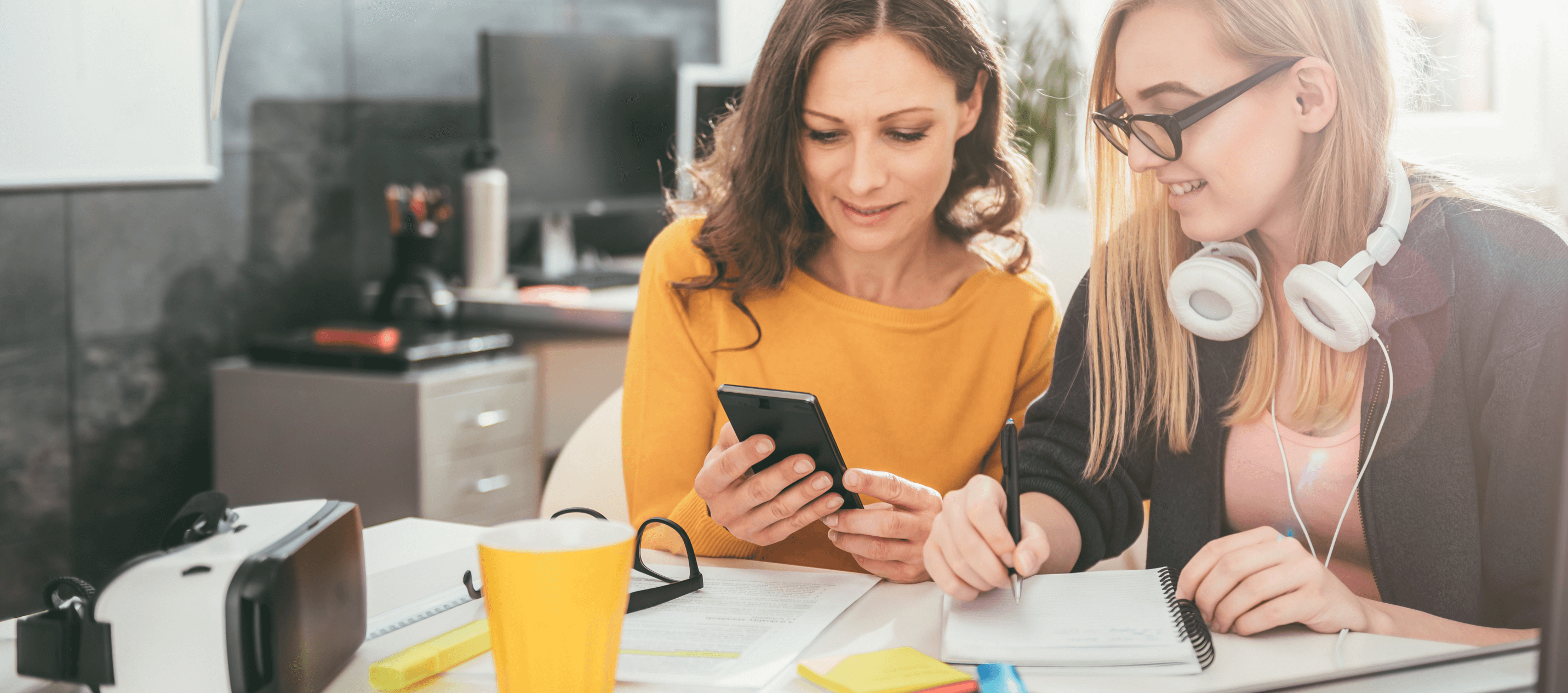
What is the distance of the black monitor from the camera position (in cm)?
295

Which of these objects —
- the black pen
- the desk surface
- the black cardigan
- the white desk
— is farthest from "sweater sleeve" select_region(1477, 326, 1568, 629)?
the desk surface

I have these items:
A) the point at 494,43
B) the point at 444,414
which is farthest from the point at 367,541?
the point at 494,43

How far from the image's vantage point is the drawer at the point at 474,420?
2.37 meters

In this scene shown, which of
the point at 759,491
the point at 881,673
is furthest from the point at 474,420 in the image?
Result: the point at 881,673

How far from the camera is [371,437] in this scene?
2391 mm

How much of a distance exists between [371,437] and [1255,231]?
1.83 metres

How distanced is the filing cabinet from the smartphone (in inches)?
60.1

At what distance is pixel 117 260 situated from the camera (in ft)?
7.64

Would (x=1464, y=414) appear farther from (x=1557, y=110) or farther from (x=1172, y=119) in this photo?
(x=1557, y=110)

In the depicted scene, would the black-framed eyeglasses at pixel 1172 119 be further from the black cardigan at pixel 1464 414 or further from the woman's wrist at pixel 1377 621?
the woman's wrist at pixel 1377 621

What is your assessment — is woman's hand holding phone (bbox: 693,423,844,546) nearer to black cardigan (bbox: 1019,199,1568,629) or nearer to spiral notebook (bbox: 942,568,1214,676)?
spiral notebook (bbox: 942,568,1214,676)

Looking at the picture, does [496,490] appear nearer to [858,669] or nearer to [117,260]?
[117,260]

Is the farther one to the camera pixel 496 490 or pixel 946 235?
pixel 496 490

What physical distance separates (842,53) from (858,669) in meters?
0.76
